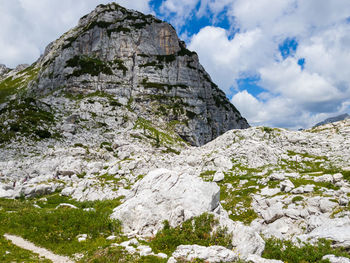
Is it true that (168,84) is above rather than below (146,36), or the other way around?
below

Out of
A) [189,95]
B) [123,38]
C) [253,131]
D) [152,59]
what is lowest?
[253,131]

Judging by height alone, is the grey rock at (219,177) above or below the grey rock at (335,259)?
above

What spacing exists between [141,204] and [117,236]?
321 cm

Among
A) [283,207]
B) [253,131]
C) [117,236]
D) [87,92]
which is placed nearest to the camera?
[117,236]

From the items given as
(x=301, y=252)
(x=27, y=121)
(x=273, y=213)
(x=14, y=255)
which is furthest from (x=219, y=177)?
(x=27, y=121)

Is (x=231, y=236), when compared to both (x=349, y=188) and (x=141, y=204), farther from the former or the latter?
(x=349, y=188)

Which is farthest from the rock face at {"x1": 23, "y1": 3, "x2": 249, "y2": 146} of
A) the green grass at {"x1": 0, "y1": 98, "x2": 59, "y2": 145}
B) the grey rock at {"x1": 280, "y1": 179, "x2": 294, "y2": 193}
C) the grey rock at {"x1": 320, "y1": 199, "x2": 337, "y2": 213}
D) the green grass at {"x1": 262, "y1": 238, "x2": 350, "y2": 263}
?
the green grass at {"x1": 262, "y1": 238, "x2": 350, "y2": 263}

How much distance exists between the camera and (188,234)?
1327 centimetres

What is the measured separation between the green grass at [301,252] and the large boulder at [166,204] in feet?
17.4

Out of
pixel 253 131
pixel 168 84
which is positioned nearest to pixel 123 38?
pixel 168 84

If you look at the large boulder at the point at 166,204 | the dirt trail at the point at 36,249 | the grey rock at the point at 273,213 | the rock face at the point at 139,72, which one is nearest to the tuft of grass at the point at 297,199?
the grey rock at the point at 273,213

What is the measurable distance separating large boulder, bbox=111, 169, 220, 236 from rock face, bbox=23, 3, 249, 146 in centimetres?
8812

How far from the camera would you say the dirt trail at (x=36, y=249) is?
11867mm

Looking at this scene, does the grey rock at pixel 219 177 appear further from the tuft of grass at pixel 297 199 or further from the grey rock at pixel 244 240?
the grey rock at pixel 244 240
